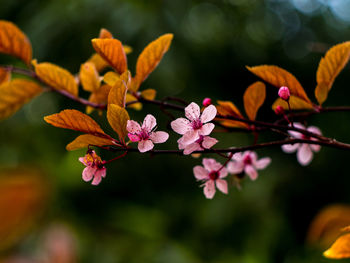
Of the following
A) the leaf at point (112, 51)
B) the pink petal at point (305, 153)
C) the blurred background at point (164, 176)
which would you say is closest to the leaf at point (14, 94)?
the leaf at point (112, 51)

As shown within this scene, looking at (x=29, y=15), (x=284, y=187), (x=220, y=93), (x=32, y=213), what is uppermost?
(x=29, y=15)

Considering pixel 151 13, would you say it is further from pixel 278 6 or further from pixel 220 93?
pixel 278 6

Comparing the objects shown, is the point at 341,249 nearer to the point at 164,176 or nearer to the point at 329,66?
the point at 329,66

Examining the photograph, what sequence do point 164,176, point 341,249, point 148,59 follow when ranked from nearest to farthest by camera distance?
point 341,249 → point 148,59 → point 164,176

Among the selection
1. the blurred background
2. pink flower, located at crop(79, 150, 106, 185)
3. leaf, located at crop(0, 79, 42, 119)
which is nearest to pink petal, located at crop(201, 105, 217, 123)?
pink flower, located at crop(79, 150, 106, 185)

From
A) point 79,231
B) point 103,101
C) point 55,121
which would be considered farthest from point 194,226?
point 55,121

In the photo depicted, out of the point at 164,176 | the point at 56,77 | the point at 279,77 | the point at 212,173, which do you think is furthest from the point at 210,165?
the point at 164,176

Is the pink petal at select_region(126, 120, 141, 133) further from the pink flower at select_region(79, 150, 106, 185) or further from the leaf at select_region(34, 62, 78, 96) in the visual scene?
the leaf at select_region(34, 62, 78, 96)
